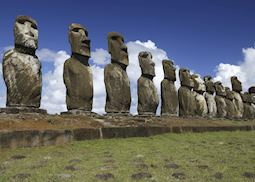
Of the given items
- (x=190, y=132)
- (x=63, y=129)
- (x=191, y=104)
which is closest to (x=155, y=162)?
(x=63, y=129)

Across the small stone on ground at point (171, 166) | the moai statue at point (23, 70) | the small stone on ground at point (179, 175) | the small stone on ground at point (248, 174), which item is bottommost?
the small stone on ground at point (179, 175)

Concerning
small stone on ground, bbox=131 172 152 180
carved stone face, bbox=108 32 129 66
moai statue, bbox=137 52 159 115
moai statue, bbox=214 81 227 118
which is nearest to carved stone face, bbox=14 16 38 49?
carved stone face, bbox=108 32 129 66

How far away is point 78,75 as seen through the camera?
11961mm

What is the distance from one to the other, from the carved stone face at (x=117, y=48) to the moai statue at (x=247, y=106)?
1593 centimetres

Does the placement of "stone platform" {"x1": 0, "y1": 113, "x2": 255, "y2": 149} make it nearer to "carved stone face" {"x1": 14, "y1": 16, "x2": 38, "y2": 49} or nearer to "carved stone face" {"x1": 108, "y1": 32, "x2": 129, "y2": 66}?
"carved stone face" {"x1": 14, "y1": 16, "x2": 38, "y2": 49}

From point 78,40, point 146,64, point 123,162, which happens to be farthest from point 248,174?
point 146,64

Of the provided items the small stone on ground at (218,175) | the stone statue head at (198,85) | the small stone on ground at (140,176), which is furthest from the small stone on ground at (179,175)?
the stone statue head at (198,85)

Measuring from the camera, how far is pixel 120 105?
13688 mm

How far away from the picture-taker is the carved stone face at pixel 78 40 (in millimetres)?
12094

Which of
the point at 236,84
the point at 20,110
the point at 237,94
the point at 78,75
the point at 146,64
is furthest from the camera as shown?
the point at 236,84

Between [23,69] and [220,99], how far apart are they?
1721cm

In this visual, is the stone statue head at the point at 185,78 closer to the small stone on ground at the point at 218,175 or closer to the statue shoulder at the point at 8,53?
the statue shoulder at the point at 8,53

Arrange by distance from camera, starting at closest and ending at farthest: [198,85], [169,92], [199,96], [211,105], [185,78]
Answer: [169,92] → [185,78] → [199,96] → [198,85] → [211,105]

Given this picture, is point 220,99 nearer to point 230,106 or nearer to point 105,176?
point 230,106
